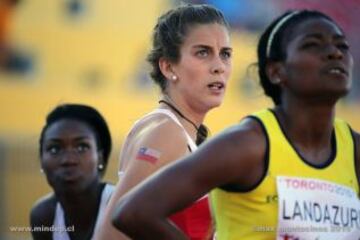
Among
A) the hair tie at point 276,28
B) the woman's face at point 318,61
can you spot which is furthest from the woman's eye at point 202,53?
the woman's face at point 318,61

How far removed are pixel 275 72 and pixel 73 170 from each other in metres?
2.20

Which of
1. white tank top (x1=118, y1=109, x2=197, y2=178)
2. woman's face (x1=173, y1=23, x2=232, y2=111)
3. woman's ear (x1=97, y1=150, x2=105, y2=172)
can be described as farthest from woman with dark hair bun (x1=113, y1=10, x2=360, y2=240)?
woman's ear (x1=97, y1=150, x2=105, y2=172)

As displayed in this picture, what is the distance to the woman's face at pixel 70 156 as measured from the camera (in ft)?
18.7

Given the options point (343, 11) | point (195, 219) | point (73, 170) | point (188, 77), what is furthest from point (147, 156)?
point (343, 11)

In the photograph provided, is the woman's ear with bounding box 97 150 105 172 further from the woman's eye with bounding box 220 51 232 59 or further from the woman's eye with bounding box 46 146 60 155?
the woman's eye with bounding box 220 51 232 59

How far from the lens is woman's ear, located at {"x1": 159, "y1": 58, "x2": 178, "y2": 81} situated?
4844 millimetres

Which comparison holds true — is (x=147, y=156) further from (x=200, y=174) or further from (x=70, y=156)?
(x=70, y=156)

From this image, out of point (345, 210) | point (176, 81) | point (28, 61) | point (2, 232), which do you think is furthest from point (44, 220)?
point (28, 61)

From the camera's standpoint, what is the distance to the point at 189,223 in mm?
4289

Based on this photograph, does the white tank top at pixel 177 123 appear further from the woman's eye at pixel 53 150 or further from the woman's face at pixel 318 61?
the woman's eye at pixel 53 150

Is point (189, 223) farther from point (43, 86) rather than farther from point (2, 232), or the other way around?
point (43, 86)

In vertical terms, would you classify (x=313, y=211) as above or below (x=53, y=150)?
below

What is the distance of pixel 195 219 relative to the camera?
430 centimetres

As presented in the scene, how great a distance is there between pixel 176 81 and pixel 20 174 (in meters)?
13.0
